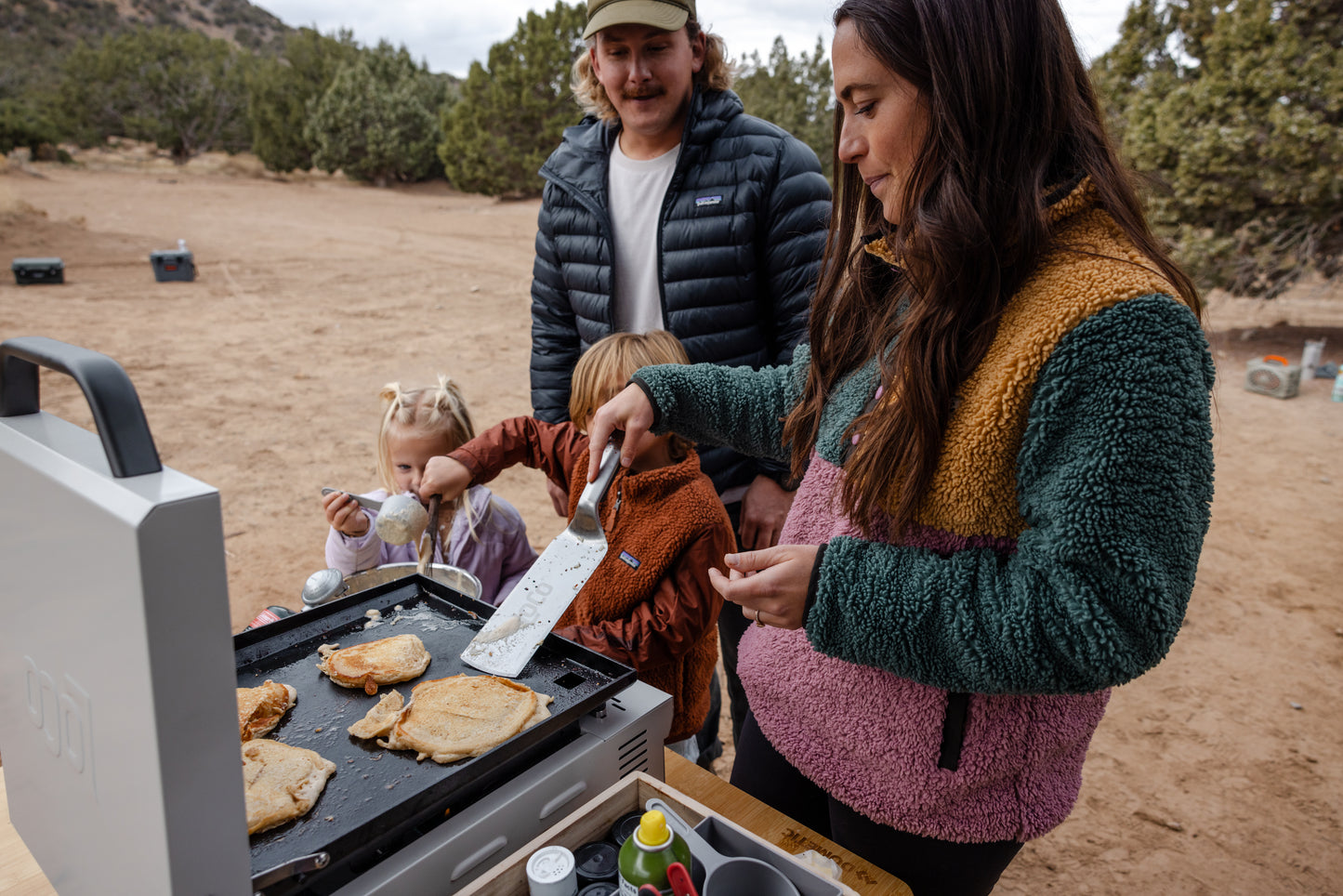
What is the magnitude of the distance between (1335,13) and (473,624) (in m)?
11.2

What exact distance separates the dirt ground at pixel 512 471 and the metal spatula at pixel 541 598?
A: 184cm

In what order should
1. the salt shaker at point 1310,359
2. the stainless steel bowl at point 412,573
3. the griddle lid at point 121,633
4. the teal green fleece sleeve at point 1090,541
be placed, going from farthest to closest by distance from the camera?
the salt shaker at point 1310,359 < the stainless steel bowl at point 412,573 < the teal green fleece sleeve at point 1090,541 < the griddle lid at point 121,633

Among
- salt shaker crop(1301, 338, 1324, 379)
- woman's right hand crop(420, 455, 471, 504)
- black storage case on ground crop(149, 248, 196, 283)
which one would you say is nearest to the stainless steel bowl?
woman's right hand crop(420, 455, 471, 504)

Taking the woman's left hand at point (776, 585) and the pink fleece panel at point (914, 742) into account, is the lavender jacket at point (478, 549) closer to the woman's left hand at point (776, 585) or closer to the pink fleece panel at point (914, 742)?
the pink fleece panel at point (914, 742)

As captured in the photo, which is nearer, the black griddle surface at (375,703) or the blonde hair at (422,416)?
Answer: the black griddle surface at (375,703)

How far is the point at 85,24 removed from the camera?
154ft

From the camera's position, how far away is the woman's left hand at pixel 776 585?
3.26 ft

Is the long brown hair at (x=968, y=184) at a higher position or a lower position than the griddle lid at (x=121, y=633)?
higher

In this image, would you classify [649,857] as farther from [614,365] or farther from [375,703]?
[614,365]

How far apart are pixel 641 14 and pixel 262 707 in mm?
1776

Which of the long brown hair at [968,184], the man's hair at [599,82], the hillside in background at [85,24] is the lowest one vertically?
the long brown hair at [968,184]

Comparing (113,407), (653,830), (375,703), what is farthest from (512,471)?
(113,407)

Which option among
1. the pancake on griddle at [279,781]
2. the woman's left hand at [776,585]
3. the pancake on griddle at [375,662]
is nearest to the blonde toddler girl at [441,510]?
the pancake on griddle at [375,662]

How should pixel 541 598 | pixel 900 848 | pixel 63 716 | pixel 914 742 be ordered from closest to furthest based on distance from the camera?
pixel 63 716 < pixel 914 742 < pixel 900 848 < pixel 541 598
